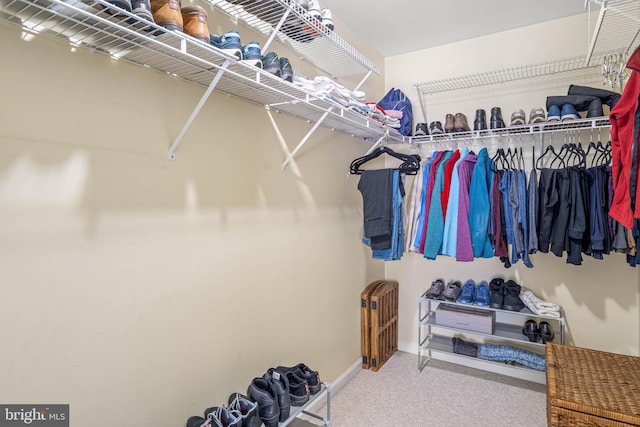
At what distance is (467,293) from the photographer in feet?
A: 8.87

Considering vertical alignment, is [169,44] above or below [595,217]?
above

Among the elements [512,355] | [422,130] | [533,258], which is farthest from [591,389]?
[422,130]

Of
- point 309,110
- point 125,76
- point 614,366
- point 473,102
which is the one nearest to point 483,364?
point 614,366

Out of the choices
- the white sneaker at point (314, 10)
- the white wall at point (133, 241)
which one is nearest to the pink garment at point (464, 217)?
the white wall at point (133, 241)

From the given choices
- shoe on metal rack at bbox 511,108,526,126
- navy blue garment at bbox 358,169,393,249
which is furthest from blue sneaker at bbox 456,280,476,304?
shoe on metal rack at bbox 511,108,526,126

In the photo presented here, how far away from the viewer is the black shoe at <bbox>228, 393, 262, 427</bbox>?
1.35 meters

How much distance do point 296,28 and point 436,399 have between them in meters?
2.48

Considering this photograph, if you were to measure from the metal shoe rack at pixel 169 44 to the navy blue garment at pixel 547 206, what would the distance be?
137 centimetres

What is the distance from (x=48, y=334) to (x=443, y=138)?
2721 millimetres

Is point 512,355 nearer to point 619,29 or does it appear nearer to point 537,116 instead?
point 537,116

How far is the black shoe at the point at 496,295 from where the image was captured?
8.34ft

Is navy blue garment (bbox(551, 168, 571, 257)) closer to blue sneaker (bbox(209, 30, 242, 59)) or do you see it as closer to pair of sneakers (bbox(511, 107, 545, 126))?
pair of sneakers (bbox(511, 107, 545, 126))

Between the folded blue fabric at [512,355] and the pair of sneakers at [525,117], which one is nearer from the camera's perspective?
the pair of sneakers at [525,117]

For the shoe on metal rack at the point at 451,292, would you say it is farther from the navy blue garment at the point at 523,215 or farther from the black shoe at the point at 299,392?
the black shoe at the point at 299,392
